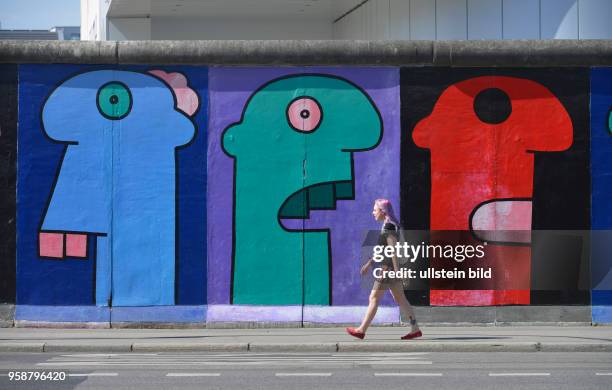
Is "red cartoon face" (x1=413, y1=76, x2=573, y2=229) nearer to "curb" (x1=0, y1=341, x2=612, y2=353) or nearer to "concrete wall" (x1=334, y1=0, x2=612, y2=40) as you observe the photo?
"curb" (x1=0, y1=341, x2=612, y2=353)

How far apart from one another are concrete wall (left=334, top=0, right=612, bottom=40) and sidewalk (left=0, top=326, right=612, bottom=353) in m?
5.82

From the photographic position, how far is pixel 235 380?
11.2 m

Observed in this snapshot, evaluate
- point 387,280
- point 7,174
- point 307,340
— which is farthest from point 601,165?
point 7,174

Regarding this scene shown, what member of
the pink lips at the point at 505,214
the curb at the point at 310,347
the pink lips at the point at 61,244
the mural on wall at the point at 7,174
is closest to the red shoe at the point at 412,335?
the curb at the point at 310,347

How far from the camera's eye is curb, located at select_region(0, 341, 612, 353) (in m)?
14.1

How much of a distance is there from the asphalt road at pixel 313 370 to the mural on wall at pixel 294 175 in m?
2.84

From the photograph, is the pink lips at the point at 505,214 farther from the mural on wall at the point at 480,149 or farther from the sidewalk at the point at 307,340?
the sidewalk at the point at 307,340

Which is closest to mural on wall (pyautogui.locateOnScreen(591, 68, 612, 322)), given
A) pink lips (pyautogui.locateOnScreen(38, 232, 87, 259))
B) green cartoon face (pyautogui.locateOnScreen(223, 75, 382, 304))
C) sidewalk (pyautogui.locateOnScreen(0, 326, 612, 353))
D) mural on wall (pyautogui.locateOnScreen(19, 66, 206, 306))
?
sidewalk (pyautogui.locateOnScreen(0, 326, 612, 353))

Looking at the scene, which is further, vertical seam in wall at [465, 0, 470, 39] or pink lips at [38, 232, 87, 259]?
vertical seam in wall at [465, 0, 470, 39]

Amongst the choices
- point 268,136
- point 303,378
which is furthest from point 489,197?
point 303,378

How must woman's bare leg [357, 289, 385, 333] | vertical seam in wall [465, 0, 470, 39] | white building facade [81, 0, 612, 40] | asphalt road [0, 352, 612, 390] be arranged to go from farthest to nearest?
vertical seam in wall [465, 0, 470, 39], white building facade [81, 0, 612, 40], woman's bare leg [357, 289, 385, 333], asphalt road [0, 352, 612, 390]

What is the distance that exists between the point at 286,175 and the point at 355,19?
2280 cm

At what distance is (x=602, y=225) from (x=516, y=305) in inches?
68.5

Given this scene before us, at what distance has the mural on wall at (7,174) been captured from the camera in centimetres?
1642
